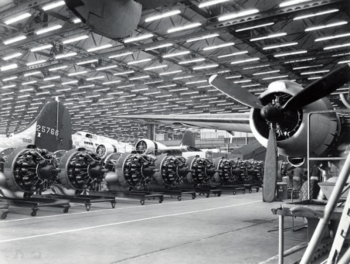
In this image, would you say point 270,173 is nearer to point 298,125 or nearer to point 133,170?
point 298,125

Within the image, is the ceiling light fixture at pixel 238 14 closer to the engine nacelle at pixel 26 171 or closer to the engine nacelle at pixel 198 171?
the engine nacelle at pixel 198 171

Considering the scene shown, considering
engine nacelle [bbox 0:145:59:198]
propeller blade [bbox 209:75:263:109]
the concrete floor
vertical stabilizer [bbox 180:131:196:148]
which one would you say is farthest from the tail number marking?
vertical stabilizer [bbox 180:131:196:148]

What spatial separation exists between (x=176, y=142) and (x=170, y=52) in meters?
11.9

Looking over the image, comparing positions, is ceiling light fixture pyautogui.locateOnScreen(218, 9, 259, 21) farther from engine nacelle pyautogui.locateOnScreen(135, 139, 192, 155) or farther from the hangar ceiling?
engine nacelle pyautogui.locateOnScreen(135, 139, 192, 155)

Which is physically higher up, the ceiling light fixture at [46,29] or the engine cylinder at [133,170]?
the ceiling light fixture at [46,29]

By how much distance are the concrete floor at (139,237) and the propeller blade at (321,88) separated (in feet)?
7.47

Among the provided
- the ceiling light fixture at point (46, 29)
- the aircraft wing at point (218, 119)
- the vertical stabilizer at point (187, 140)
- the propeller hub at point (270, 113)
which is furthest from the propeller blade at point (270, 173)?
the vertical stabilizer at point (187, 140)

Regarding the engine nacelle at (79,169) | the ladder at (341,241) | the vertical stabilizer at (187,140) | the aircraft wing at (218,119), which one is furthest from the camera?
the vertical stabilizer at (187,140)

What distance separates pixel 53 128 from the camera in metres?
11.1

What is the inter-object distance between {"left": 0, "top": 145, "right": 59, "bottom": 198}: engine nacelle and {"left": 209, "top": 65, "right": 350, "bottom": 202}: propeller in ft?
17.8

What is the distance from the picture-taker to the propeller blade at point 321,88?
4.97m

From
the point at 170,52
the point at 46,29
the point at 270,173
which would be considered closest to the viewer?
the point at 270,173

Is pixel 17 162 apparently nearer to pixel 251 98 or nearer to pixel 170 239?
pixel 170 239

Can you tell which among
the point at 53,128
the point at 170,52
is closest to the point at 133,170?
the point at 53,128
